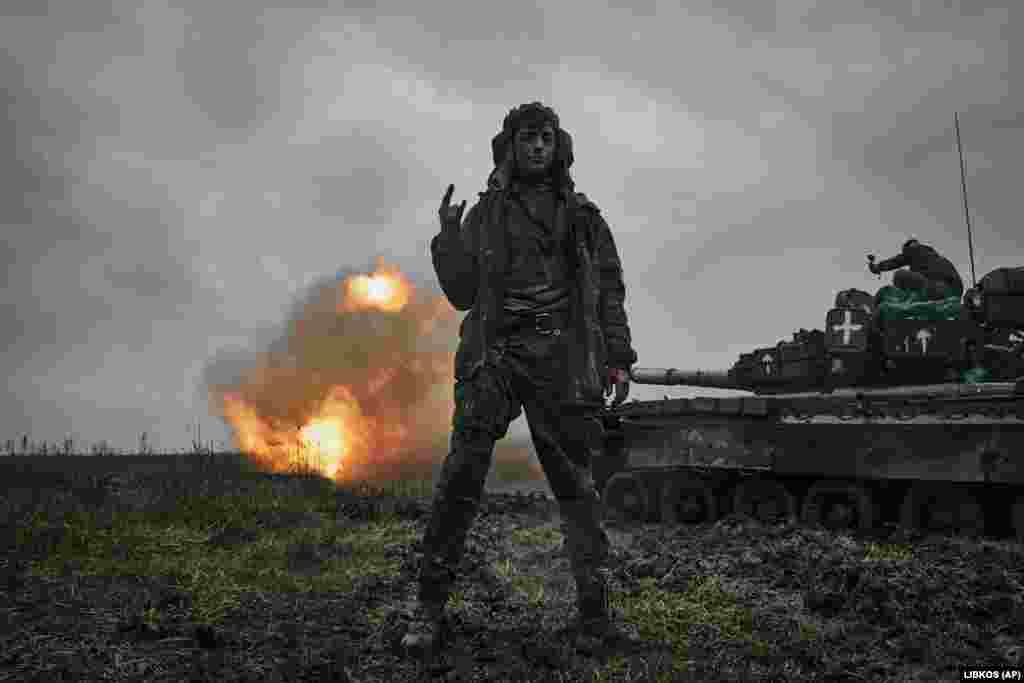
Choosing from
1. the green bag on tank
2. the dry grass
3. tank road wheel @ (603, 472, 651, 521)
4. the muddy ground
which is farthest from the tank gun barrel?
the muddy ground

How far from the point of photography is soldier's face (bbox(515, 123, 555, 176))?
516 centimetres

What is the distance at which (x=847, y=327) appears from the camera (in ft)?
35.8

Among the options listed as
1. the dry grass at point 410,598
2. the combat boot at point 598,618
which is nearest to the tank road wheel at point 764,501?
the dry grass at point 410,598

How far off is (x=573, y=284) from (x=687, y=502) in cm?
795

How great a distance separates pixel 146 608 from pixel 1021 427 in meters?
8.28

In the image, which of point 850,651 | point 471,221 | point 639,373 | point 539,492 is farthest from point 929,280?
point 471,221

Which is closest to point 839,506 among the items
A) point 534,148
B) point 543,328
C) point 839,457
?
point 839,457

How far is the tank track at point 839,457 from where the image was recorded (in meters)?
9.48

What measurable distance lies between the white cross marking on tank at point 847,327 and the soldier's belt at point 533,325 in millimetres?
6903

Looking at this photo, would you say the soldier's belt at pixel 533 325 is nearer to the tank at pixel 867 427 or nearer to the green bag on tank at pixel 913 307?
the tank at pixel 867 427

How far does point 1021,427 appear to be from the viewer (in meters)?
9.08

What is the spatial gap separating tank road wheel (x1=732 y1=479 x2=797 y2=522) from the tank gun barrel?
1.68 meters

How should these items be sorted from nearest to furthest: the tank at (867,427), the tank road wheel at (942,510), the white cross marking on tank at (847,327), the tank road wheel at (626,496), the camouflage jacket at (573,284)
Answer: the camouflage jacket at (573,284) → the tank at (867,427) → the tank road wheel at (942,510) → the white cross marking on tank at (847,327) → the tank road wheel at (626,496)

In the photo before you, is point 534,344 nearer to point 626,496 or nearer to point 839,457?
point 839,457
